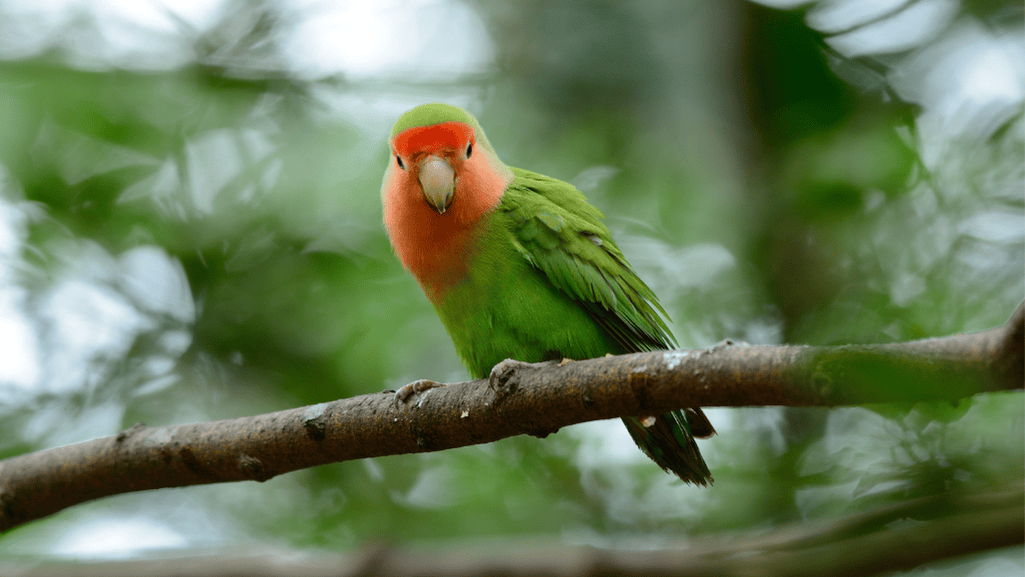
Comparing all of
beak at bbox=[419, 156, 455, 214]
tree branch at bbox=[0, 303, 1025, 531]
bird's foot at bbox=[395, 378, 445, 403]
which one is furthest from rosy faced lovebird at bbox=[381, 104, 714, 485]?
tree branch at bbox=[0, 303, 1025, 531]

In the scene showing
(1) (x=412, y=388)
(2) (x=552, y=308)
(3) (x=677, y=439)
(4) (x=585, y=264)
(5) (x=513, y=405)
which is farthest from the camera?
(4) (x=585, y=264)

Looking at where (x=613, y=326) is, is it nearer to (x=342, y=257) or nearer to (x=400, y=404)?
(x=400, y=404)

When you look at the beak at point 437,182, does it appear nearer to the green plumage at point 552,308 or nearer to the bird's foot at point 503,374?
the green plumage at point 552,308

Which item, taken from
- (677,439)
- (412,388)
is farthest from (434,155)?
(677,439)

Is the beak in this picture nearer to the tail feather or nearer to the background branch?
the tail feather

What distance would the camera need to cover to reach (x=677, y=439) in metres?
4.29

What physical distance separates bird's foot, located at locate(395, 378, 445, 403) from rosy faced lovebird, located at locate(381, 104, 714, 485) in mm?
709

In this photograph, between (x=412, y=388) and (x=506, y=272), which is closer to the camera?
(x=412, y=388)

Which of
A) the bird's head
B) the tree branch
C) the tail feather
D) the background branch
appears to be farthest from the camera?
the bird's head

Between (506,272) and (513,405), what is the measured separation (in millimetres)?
1248

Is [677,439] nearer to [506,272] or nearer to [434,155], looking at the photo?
[506,272]

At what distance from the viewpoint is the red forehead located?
449 cm

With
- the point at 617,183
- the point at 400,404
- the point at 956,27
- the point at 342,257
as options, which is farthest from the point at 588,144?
the point at 400,404

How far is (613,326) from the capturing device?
4414 mm
